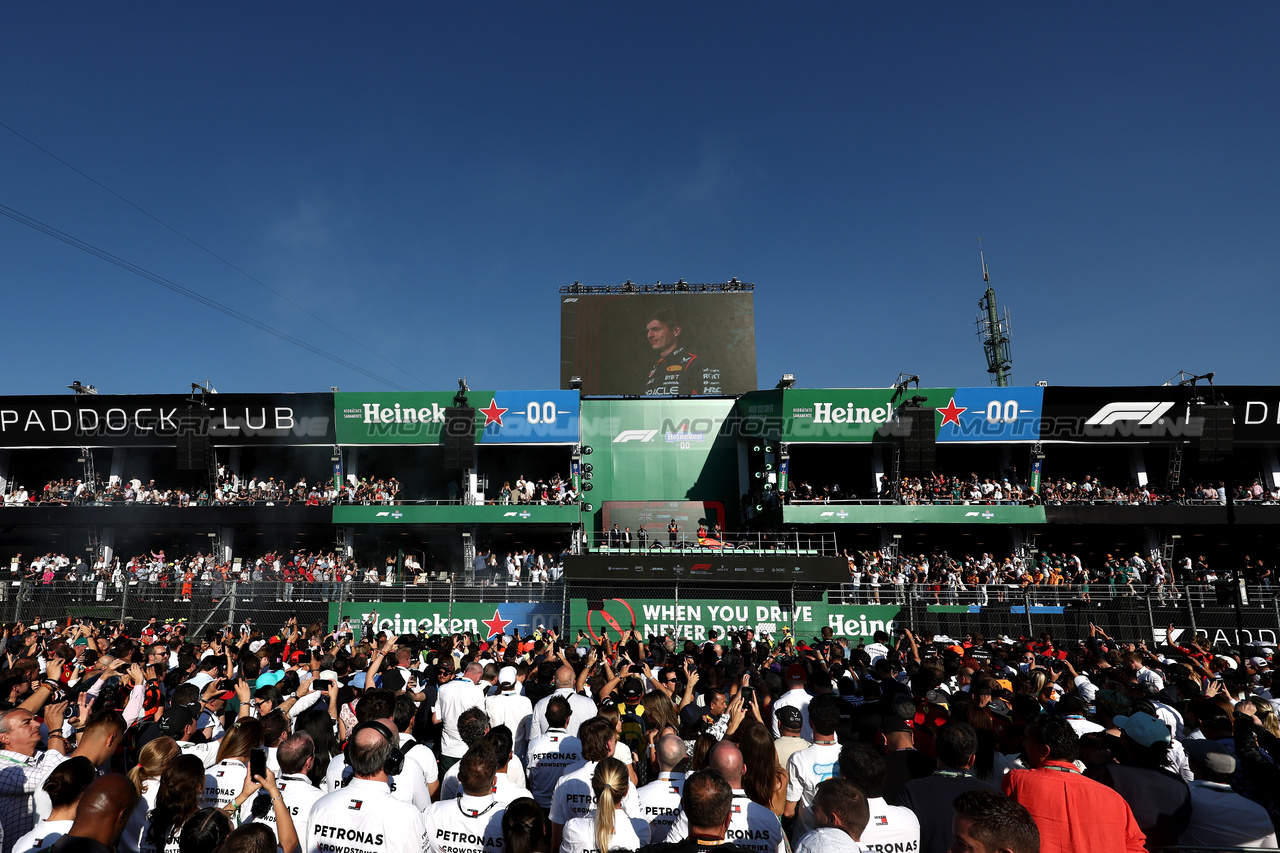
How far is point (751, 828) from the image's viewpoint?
4.60 meters

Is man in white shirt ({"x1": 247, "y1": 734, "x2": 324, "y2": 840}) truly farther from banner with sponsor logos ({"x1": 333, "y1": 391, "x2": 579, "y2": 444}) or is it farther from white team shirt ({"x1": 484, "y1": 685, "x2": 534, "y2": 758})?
banner with sponsor logos ({"x1": 333, "y1": 391, "x2": 579, "y2": 444})

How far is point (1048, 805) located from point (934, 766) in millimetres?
1813

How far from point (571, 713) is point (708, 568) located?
19.6 metres

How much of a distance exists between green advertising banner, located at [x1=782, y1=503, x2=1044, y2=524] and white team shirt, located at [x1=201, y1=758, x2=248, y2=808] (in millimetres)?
30872

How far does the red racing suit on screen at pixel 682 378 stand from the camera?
3897cm

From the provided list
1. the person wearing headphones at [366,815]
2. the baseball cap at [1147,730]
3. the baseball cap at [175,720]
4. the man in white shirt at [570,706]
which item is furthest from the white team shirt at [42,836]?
the baseball cap at [1147,730]

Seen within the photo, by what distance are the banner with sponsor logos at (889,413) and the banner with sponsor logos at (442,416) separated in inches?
404

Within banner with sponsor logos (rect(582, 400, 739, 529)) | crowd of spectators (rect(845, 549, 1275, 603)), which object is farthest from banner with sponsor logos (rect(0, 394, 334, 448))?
crowd of spectators (rect(845, 549, 1275, 603))

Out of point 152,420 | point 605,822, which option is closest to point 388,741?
point 605,822

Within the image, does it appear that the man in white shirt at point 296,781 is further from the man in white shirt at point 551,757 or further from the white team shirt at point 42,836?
the man in white shirt at point 551,757

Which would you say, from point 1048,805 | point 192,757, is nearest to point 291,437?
point 192,757

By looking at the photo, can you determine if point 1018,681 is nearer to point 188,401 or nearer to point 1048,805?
point 1048,805

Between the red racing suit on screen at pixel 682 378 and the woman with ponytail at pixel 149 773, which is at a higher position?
the red racing suit on screen at pixel 682 378

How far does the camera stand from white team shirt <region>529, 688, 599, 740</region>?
7177mm
